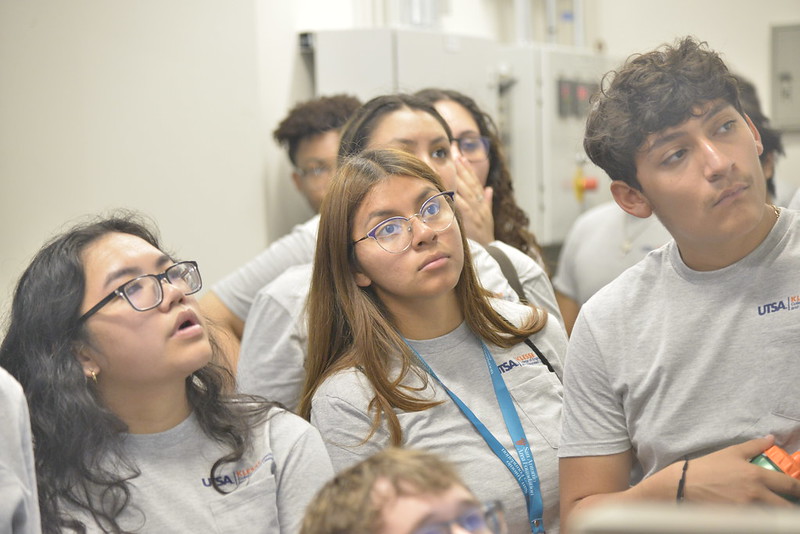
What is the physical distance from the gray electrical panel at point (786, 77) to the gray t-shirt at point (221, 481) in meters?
4.10

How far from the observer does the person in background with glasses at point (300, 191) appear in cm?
269

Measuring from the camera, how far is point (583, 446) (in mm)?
1584

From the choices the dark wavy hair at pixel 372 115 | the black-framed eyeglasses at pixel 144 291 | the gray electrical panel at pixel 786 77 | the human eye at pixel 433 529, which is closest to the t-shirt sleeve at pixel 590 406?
the human eye at pixel 433 529

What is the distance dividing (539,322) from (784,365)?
0.65 m

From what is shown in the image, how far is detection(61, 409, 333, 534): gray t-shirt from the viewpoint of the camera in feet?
5.16

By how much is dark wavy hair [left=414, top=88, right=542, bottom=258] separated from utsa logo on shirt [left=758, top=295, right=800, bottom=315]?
131 cm

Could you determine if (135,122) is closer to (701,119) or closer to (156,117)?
(156,117)

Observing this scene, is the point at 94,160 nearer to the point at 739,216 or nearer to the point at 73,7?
the point at 73,7

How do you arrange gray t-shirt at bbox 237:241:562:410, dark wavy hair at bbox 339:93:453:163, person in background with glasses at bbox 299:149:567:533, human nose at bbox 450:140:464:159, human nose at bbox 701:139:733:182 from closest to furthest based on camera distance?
human nose at bbox 701:139:733:182 < person in background with glasses at bbox 299:149:567:533 < gray t-shirt at bbox 237:241:562:410 < dark wavy hair at bbox 339:93:453:163 < human nose at bbox 450:140:464:159

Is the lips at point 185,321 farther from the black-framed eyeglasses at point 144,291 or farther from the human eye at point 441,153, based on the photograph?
the human eye at point 441,153

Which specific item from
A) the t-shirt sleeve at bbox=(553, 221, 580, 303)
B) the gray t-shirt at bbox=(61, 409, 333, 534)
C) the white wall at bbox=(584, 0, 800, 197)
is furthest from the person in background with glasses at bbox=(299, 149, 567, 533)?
the white wall at bbox=(584, 0, 800, 197)

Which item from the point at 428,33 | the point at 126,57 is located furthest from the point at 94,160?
the point at 428,33

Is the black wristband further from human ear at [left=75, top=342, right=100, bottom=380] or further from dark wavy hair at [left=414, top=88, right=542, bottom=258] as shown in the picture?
dark wavy hair at [left=414, top=88, right=542, bottom=258]

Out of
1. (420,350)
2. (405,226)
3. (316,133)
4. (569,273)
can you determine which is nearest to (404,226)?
(405,226)
